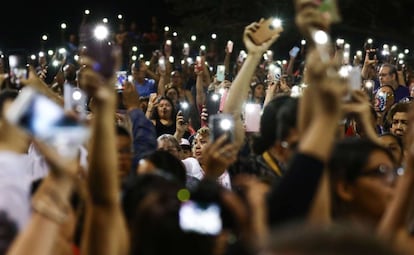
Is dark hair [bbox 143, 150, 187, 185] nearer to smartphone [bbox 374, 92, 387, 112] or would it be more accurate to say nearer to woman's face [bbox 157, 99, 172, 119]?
woman's face [bbox 157, 99, 172, 119]

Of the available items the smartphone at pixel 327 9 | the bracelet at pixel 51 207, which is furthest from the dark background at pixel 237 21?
the bracelet at pixel 51 207

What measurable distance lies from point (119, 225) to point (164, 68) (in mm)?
10944

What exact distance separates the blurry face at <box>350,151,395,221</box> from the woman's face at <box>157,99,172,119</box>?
6.23 metres

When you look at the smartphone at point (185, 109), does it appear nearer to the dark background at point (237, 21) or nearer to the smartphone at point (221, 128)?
the smartphone at point (221, 128)

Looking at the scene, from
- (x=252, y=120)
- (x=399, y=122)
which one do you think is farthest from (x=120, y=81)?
(x=399, y=122)

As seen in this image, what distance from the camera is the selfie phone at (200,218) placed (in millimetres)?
3047

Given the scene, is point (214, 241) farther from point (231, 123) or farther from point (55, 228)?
point (231, 123)

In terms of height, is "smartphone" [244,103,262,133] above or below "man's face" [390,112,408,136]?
above

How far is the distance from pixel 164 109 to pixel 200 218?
6632mm

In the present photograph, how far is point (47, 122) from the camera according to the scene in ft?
9.41

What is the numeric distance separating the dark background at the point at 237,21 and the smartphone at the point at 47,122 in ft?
65.1

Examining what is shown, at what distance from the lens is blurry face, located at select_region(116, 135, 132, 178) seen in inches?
187

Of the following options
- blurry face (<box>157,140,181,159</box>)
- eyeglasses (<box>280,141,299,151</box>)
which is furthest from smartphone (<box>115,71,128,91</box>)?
eyeglasses (<box>280,141,299,151</box>)

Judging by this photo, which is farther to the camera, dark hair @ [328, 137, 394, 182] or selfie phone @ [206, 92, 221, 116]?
selfie phone @ [206, 92, 221, 116]
